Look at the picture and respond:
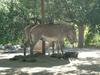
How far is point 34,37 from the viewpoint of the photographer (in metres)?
16.0

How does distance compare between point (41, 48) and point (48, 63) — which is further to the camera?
point (41, 48)

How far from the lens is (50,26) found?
15797 mm

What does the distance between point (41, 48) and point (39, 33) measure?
1.37 m

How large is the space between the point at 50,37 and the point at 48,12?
27.4ft

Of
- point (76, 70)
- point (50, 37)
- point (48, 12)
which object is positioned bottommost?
point (76, 70)

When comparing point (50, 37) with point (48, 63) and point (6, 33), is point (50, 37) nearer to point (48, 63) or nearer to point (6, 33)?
point (48, 63)

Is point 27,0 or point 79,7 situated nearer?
point 27,0

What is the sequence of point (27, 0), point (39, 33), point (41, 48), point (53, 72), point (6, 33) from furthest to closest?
point (6, 33) → point (27, 0) → point (41, 48) → point (39, 33) → point (53, 72)

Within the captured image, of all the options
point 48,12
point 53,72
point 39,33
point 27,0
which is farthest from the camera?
point 48,12

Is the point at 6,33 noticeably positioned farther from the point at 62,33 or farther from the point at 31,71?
the point at 31,71

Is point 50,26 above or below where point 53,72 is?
above

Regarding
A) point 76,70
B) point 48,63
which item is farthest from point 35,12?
point 76,70

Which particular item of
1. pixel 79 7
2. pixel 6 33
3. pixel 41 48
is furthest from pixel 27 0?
pixel 79 7

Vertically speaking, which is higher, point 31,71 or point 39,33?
point 39,33
